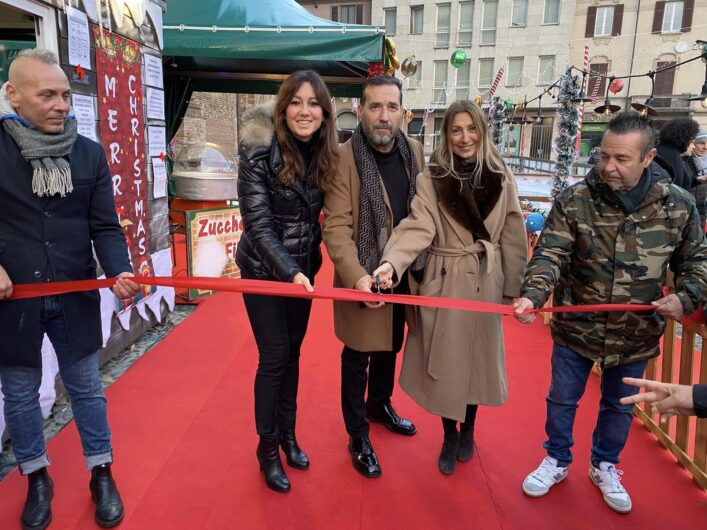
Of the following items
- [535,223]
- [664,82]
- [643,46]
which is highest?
[643,46]

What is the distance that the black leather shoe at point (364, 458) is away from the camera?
2.51 metres

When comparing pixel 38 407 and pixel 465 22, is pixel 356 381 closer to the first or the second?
pixel 38 407

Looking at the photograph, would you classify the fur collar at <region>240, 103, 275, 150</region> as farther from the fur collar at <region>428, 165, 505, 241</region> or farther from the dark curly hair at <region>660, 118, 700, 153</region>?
the dark curly hair at <region>660, 118, 700, 153</region>

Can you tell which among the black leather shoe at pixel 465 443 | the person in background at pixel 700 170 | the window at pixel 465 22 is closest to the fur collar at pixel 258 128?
the black leather shoe at pixel 465 443

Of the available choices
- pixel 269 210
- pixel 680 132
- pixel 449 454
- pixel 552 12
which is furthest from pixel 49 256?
pixel 552 12

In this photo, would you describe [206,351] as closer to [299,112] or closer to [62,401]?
[62,401]

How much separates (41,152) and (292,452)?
1761 millimetres

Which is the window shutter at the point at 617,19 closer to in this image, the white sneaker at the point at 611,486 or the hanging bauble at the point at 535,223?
the hanging bauble at the point at 535,223

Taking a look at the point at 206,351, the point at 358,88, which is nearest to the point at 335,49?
the point at 358,88

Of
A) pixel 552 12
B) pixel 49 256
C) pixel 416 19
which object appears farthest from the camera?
pixel 416 19

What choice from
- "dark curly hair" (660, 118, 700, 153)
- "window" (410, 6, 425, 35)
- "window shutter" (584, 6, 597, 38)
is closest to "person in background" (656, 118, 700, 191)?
"dark curly hair" (660, 118, 700, 153)

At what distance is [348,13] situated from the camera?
1342 inches

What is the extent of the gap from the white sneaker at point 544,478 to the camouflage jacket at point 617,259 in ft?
2.02

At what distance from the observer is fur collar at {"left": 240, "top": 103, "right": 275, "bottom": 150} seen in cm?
215
